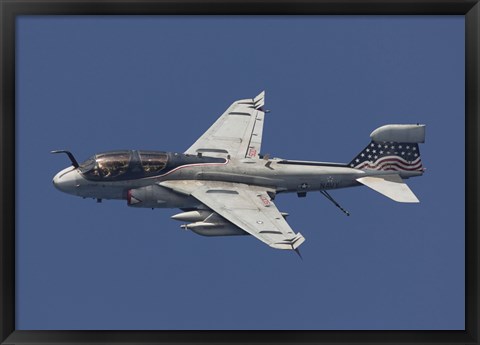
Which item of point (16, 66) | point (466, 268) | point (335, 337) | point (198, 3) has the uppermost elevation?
point (198, 3)

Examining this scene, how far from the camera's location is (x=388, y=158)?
48.0 m

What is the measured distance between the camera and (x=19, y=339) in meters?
28.0

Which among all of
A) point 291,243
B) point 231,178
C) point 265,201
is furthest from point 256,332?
point 231,178

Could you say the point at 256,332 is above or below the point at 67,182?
below

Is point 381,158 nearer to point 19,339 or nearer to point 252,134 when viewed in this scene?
point 252,134

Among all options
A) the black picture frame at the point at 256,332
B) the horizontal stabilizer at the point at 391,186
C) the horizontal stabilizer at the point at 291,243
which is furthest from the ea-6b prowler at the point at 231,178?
the black picture frame at the point at 256,332

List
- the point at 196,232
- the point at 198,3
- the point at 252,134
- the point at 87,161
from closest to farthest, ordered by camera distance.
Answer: the point at 198,3, the point at 196,232, the point at 87,161, the point at 252,134

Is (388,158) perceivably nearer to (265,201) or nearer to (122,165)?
(265,201)

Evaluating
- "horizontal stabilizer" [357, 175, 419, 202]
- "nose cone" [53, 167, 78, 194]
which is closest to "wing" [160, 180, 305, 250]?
"nose cone" [53, 167, 78, 194]

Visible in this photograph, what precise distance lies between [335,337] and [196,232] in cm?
1541

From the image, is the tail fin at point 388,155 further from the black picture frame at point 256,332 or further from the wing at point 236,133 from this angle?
the black picture frame at point 256,332

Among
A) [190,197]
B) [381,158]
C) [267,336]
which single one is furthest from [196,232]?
[267,336]

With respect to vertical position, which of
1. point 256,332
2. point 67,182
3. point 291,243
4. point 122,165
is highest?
point 122,165

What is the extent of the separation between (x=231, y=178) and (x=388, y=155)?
336 inches
